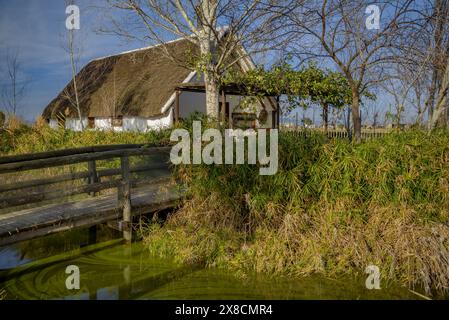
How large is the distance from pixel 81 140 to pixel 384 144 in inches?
369

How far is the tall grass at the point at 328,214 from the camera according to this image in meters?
5.21

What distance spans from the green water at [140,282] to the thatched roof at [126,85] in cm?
971

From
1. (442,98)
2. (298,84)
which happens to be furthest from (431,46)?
(298,84)

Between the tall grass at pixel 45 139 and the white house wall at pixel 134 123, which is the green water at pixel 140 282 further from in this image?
the white house wall at pixel 134 123

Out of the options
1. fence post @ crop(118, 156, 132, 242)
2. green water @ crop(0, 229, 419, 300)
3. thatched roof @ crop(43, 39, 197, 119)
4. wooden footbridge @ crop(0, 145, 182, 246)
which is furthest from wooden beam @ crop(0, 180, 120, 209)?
thatched roof @ crop(43, 39, 197, 119)

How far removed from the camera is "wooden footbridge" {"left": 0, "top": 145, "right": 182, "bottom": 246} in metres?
5.29

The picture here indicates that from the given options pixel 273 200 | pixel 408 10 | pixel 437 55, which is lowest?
pixel 273 200

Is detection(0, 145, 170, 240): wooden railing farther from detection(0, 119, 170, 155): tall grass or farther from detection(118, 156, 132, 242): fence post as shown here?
detection(0, 119, 170, 155): tall grass

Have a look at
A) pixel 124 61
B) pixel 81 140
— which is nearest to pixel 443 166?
pixel 81 140

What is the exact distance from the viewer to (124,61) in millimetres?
22750

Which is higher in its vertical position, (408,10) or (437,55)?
(408,10)

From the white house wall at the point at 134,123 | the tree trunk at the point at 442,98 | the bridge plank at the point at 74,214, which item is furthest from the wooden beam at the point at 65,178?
the white house wall at the point at 134,123
